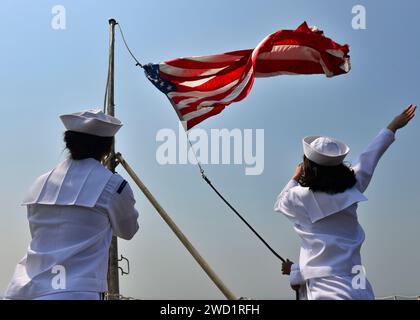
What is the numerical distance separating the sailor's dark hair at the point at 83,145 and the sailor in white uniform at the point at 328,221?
Result: 1513 millimetres

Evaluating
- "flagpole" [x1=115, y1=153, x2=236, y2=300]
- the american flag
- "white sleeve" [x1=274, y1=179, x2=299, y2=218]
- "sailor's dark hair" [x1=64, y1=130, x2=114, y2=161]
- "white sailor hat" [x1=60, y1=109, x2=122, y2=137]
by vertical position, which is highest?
the american flag

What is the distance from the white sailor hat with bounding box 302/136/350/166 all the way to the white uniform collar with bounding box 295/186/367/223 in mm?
250

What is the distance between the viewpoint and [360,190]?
416cm

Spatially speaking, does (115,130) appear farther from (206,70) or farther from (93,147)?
(206,70)

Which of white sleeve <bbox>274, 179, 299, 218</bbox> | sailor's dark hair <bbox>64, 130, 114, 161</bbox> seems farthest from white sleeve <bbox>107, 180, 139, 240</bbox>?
white sleeve <bbox>274, 179, 299, 218</bbox>

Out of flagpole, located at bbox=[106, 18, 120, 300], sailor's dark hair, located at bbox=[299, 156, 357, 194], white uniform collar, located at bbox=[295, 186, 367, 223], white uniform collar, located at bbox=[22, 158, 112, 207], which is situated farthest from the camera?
flagpole, located at bbox=[106, 18, 120, 300]

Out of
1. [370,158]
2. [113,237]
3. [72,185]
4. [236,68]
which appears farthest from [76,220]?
[113,237]

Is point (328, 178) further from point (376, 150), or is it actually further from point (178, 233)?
point (178, 233)

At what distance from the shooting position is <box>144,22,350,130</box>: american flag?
7711mm

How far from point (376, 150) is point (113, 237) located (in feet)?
21.0

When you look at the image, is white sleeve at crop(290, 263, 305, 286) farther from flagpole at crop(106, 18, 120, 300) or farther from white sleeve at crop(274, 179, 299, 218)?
Answer: flagpole at crop(106, 18, 120, 300)

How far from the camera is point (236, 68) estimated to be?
848cm

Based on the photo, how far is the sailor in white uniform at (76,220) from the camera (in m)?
3.34
